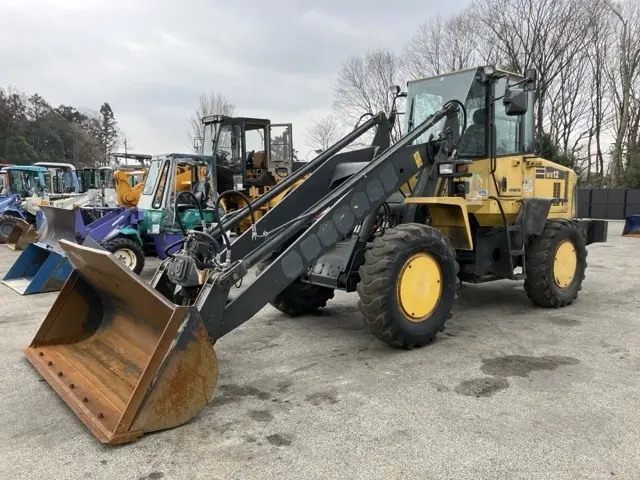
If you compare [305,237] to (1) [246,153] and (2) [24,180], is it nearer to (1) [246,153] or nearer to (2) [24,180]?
(1) [246,153]

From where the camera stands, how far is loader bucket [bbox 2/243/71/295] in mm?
7867

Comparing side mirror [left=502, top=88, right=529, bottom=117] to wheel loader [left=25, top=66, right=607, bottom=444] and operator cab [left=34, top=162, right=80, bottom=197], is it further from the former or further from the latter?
operator cab [left=34, top=162, right=80, bottom=197]

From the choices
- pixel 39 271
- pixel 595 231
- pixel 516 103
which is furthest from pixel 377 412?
pixel 39 271

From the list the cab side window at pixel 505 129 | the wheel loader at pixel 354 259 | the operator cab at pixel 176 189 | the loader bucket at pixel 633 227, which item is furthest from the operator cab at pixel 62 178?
the loader bucket at pixel 633 227

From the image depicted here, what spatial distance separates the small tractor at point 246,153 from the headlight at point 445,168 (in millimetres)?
8381

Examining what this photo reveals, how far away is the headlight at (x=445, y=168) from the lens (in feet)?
17.6

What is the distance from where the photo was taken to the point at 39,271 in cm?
789

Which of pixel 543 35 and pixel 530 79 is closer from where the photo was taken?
pixel 530 79

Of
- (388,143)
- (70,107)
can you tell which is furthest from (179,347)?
(70,107)

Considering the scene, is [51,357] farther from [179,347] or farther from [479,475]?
[479,475]

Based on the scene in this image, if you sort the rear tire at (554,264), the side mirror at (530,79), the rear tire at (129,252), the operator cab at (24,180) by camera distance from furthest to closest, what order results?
the operator cab at (24,180) < the rear tire at (129,252) < the rear tire at (554,264) < the side mirror at (530,79)

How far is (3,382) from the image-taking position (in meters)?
4.16

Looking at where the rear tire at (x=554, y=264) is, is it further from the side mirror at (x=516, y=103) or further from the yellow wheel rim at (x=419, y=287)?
the yellow wheel rim at (x=419, y=287)

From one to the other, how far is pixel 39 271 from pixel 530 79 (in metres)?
7.33
